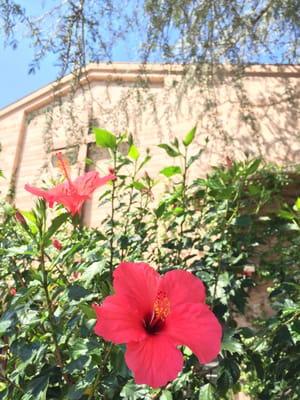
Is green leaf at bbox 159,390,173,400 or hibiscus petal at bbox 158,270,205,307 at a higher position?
hibiscus petal at bbox 158,270,205,307

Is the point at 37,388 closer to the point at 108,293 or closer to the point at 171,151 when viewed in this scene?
the point at 108,293

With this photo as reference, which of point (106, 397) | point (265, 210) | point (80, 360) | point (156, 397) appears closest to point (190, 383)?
point (156, 397)

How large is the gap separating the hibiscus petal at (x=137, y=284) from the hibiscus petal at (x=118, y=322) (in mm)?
21

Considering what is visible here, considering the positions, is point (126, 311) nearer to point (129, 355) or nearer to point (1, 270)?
point (129, 355)

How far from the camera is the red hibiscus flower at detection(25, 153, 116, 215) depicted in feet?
4.27

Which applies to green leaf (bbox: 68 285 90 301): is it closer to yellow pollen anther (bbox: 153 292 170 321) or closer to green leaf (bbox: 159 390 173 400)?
yellow pollen anther (bbox: 153 292 170 321)

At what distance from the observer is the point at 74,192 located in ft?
4.37

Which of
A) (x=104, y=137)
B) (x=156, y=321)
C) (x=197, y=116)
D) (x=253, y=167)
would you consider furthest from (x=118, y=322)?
(x=197, y=116)

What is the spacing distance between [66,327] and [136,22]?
2488 mm

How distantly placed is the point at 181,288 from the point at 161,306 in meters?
0.06

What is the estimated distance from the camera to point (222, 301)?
1.59m

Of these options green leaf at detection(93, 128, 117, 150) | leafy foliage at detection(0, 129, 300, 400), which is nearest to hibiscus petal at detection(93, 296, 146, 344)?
leafy foliage at detection(0, 129, 300, 400)

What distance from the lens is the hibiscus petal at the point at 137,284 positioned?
37.9 inches

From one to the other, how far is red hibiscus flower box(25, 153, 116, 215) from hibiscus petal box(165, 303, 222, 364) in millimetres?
463
